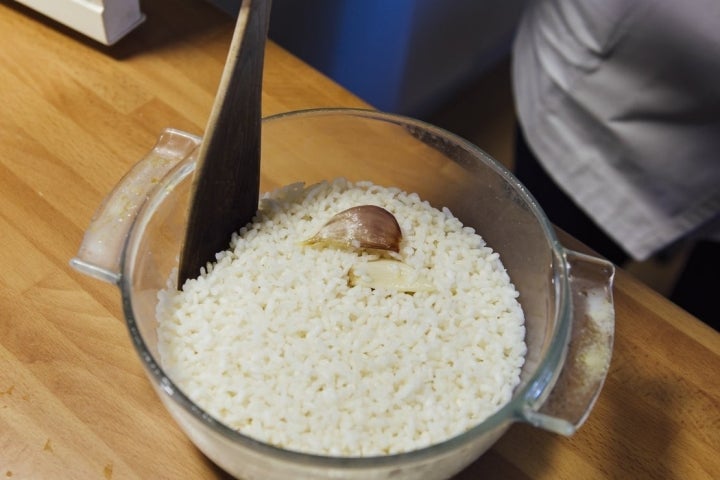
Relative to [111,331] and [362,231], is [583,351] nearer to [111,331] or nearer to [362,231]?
[362,231]

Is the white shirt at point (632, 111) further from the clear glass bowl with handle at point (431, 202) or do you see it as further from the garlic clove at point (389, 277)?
the garlic clove at point (389, 277)

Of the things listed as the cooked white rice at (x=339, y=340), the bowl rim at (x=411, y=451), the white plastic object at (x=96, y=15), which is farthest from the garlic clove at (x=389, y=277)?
the white plastic object at (x=96, y=15)

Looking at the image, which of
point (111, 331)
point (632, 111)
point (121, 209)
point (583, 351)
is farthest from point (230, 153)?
point (632, 111)

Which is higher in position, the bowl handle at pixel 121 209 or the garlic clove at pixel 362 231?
the bowl handle at pixel 121 209

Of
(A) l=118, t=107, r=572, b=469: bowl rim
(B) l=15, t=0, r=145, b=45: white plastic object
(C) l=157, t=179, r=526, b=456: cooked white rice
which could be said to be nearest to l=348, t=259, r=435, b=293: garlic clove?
(C) l=157, t=179, r=526, b=456: cooked white rice

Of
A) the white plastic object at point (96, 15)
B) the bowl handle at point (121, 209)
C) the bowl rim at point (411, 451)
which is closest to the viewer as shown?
the bowl rim at point (411, 451)

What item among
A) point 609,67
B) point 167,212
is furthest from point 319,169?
point 609,67
